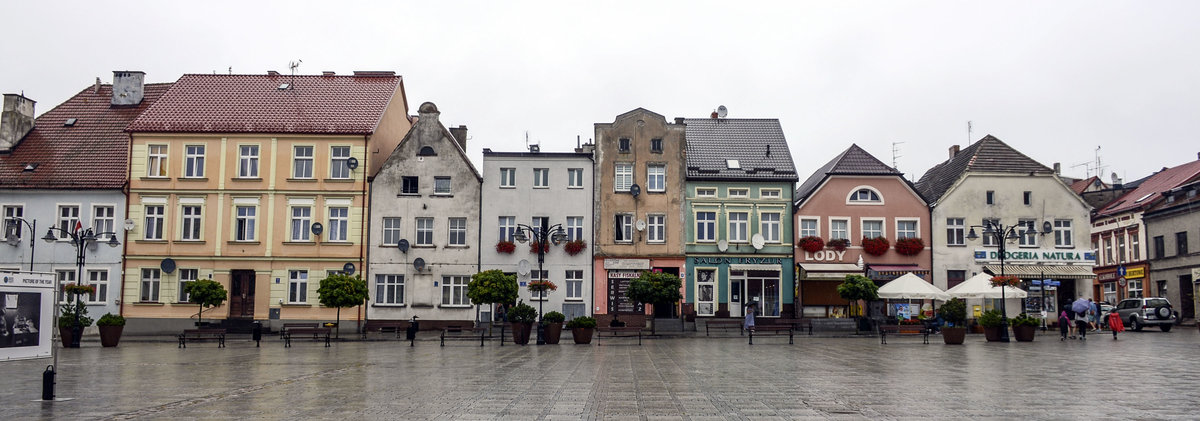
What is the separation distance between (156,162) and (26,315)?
32.7m

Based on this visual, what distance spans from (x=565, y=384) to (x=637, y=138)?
29.9 meters

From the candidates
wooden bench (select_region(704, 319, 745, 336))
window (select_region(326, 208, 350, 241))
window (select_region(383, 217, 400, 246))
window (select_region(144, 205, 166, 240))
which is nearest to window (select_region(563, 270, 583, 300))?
wooden bench (select_region(704, 319, 745, 336))

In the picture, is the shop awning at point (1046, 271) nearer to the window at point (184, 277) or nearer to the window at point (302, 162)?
the window at point (302, 162)

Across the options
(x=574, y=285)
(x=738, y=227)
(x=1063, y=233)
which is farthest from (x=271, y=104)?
(x=1063, y=233)

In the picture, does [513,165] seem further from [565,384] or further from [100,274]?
[565,384]

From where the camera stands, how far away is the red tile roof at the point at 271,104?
44750 millimetres

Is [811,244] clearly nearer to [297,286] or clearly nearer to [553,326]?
[553,326]

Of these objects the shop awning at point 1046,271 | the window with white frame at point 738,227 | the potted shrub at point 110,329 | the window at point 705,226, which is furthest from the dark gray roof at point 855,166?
the potted shrub at point 110,329

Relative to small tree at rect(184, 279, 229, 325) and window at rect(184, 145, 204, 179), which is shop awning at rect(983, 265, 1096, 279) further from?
window at rect(184, 145, 204, 179)

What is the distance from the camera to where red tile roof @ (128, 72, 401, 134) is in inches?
1762

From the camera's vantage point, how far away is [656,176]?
1818 inches

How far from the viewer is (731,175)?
1823 inches

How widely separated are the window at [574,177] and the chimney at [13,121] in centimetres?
2706

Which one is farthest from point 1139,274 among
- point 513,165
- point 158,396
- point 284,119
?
point 158,396
